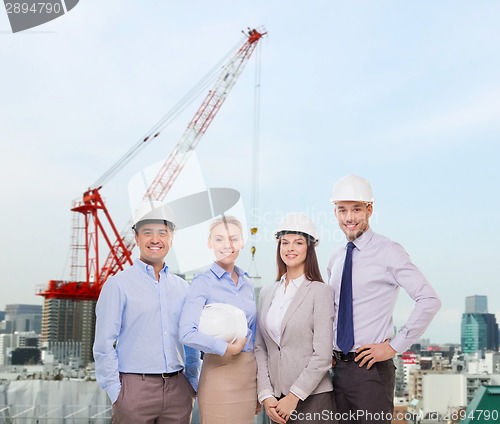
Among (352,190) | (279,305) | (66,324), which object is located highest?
(352,190)

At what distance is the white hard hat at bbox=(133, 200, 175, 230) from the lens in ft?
8.32

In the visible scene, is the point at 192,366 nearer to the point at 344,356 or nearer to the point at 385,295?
the point at 344,356

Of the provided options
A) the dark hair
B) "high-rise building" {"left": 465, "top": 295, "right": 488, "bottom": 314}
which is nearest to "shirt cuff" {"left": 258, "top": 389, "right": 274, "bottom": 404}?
the dark hair

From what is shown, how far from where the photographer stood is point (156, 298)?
248 centimetres

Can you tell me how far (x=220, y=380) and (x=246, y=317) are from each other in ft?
0.76

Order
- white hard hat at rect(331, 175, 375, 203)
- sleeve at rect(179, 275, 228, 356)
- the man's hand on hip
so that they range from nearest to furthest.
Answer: sleeve at rect(179, 275, 228, 356) → the man's hand on hip → white hard hat at rect(331, 175, 375, 203)

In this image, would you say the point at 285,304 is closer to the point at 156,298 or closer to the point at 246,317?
the point at 246,317

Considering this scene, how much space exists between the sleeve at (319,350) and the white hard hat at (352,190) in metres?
0.39

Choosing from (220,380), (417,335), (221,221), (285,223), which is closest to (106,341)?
(220,380)

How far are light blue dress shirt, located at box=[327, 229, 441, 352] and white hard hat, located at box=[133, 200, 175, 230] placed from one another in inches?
26.3

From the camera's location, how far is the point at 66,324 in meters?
18.3

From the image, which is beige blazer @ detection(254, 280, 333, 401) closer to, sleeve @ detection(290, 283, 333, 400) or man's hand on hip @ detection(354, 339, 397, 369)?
sleeve @ detection(290, 283, 333, 400)

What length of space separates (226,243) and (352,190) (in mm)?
499

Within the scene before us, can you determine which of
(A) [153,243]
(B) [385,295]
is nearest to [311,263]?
(B) [385,295]
